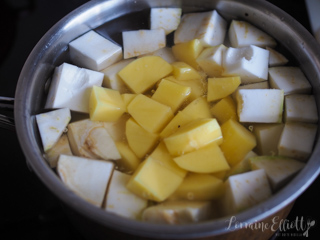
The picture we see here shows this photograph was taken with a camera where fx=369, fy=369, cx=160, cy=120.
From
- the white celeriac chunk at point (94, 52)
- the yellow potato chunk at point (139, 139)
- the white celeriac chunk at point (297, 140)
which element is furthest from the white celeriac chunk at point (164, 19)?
the white celeriac chunk at point (297, 140)

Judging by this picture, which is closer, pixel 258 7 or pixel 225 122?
pixel 225 122

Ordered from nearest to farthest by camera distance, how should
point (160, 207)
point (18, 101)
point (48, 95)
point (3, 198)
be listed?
point (160, 207) < point (18, 101) < point (48, 95) < point (3, 198)

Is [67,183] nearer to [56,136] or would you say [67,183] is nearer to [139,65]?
[56,136]

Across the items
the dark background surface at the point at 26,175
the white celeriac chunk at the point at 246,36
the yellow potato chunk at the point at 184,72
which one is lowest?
the dark background surface at the point at 26,175

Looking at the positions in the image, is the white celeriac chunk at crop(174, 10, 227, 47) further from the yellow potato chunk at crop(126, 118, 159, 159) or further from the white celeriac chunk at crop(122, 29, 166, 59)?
the yellow potato chunk at crop(126, 118, 159, 159)

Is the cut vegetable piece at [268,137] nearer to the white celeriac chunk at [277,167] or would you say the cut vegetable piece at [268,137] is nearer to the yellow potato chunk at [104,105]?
the white celeriac chunk at [277,167]

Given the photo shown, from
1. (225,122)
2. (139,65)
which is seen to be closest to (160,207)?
(225,122)
